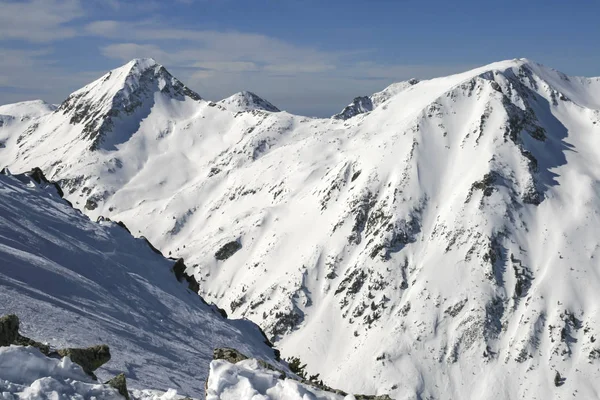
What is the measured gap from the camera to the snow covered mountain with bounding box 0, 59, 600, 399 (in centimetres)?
12862

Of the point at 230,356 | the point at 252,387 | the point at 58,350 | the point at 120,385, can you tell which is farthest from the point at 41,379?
the point at 230,356

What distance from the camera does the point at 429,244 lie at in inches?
5699

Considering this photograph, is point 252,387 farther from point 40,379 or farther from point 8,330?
point 8,330

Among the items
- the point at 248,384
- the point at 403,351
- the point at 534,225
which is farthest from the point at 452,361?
the point at 248,384

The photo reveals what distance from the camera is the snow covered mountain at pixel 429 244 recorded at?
12862 centimetres

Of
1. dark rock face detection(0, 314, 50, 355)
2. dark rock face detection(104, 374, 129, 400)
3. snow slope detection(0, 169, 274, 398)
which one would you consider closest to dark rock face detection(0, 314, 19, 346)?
dark rock face detection(0, 314, 50, 355)

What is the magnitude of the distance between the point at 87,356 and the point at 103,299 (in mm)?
19427

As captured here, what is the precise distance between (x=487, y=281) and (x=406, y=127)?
54.8 meters

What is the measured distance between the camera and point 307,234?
158375 millimetres

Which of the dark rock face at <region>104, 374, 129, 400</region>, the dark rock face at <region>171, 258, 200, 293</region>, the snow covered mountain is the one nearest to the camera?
the dark rock face at <region>104, 374, 129, 400</region>

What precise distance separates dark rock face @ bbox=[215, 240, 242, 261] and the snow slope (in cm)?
11105

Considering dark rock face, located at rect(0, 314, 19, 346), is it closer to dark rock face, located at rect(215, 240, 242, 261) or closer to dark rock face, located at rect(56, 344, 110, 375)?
dark rock face, located at rect(56, 344, 110, 375)

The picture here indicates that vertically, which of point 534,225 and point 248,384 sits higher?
point 534,225

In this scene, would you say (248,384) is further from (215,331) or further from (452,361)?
(452,361)
